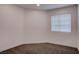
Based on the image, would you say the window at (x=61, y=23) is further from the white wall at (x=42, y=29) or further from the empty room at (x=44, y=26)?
the white wall at (x=42, y=29)

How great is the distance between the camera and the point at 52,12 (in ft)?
13.3

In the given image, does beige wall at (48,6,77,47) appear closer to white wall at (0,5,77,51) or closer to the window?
white wall at (0,5,77,51)

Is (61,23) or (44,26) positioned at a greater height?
(61,23)

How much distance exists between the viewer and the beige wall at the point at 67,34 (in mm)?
3594

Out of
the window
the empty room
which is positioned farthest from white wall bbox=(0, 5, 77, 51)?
the window

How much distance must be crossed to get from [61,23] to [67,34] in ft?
1.66

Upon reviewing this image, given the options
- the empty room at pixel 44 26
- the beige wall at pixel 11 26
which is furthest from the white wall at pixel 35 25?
the beige wall at pixel 11 26

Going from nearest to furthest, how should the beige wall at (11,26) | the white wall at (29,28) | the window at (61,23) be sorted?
the beige wall at (11,26) → the white wall at (29,28) → the window at (61,23)

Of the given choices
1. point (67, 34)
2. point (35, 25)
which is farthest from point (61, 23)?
point (35, 25)

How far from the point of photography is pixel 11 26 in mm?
3281

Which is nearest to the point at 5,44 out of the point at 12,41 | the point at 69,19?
the point at 12,41

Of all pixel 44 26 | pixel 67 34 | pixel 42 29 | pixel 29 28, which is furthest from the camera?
pixel 44 26

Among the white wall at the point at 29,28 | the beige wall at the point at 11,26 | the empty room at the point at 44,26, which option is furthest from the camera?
the empty room at the point at 44,26

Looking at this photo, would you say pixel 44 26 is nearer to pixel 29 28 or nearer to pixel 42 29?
pixel 42 29
